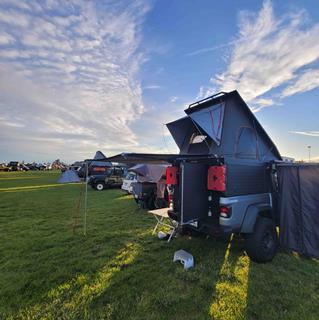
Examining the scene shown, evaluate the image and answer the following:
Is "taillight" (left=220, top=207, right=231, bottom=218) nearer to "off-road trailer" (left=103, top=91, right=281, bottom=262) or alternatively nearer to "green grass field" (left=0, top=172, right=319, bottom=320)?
"off-road trailer" (left=103, top=91, right=281, bottom=262)

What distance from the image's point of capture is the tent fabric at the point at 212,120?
173 inches

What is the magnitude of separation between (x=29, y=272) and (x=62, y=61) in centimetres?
811

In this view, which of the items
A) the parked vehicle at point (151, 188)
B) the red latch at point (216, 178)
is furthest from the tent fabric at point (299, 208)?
the parked vehicle at point (151, 188)

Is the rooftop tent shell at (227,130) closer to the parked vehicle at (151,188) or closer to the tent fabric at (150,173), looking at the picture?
the parked vehicle at (151,188)

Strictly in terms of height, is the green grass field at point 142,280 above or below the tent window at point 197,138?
below

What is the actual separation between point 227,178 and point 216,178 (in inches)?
7.9

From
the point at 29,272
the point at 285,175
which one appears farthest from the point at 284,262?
the point at 29,272

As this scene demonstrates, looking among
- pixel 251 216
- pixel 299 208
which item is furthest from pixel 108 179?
pixel 299 208

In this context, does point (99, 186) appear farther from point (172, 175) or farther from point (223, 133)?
point (223, 133)

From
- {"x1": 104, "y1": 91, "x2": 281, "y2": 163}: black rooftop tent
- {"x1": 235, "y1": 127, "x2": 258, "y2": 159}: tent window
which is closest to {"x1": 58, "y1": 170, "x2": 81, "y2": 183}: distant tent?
{"x1": 104, "y1": 91, "x2": 281, "y2": 163}: black rooftop tent

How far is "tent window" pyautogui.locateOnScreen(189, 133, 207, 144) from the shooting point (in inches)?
194

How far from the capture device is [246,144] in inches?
190

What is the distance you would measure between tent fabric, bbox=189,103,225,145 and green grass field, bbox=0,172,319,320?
8.56 ft

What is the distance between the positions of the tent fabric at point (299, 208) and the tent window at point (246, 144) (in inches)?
26.9
